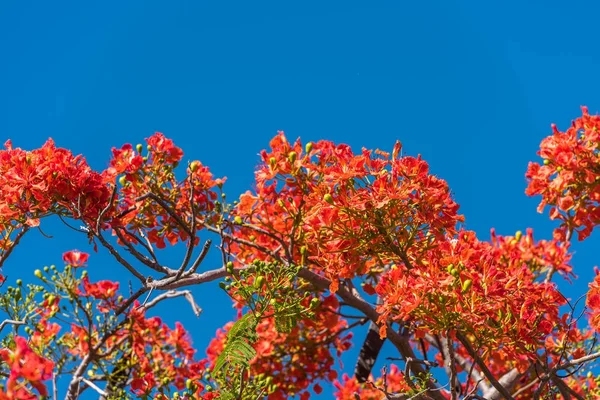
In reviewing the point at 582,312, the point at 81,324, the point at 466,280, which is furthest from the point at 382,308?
the point at 81,324

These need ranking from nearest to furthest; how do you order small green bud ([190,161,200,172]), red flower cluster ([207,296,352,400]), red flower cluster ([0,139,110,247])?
red flower cluster ([0,139,110,247]) < small green bud ([190,161,200,172]) < red flower cluster ([207,296,352,400])

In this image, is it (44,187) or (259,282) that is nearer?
(259,282)

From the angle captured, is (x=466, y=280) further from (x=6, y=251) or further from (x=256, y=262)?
(x=6, y=251)

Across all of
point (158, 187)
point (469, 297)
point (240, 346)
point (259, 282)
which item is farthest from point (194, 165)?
point (469, 297)

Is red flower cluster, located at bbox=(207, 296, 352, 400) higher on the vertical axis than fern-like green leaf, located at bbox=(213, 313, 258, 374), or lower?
higher

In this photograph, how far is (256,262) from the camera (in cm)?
365

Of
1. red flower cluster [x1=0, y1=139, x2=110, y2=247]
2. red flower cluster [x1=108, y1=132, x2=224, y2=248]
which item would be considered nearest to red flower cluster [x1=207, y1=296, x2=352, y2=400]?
red flower cluster [x1=108, y1=132, x2=224, y2=248]

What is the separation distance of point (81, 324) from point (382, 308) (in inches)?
102

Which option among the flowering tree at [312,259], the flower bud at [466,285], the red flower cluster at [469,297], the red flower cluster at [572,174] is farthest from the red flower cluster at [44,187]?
the red flower cluster at [572,174]

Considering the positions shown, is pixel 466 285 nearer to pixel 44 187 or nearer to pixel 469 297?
pixel 469 297

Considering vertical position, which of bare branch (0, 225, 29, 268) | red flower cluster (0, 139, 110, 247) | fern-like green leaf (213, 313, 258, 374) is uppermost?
red flower cluster (0, 139, 110, 247)

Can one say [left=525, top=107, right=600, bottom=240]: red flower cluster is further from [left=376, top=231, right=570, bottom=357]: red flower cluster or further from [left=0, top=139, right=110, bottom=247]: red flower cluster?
[left=0, top=139, right=110, bottom=247]: red flower cluster

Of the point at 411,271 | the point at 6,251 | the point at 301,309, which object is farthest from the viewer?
the point at 6,251

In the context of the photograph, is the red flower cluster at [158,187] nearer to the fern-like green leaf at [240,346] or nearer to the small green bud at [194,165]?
the small green bud at [194,165]
